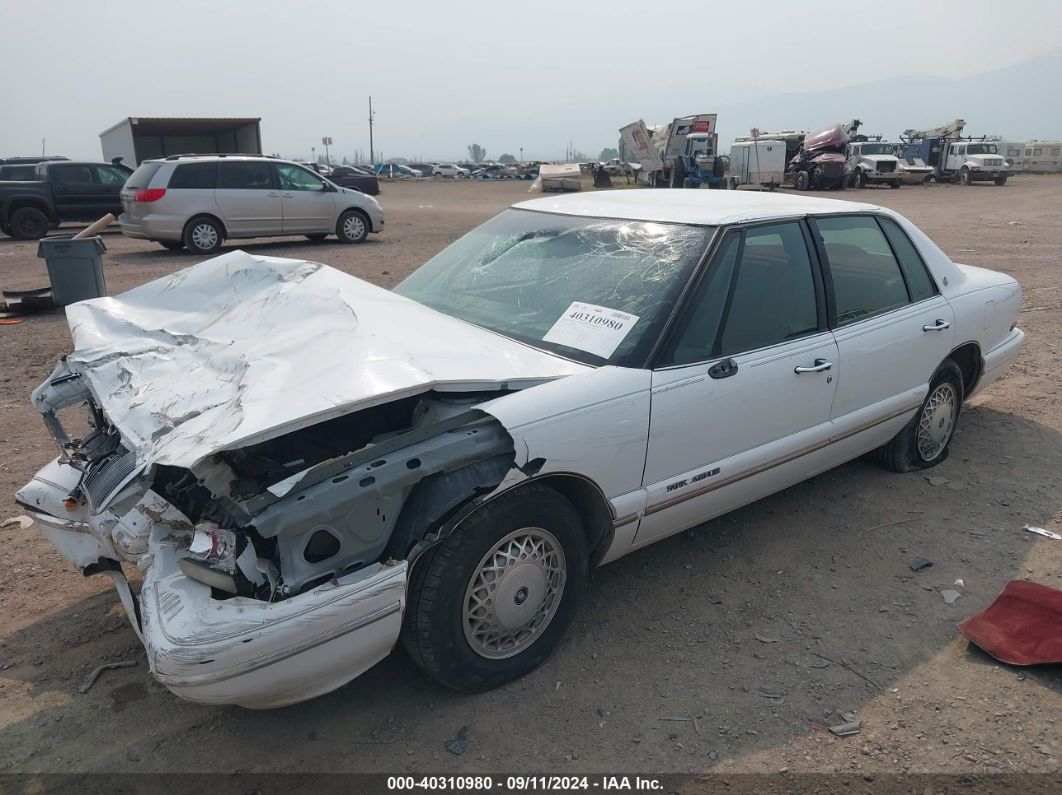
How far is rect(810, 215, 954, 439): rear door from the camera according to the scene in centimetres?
369

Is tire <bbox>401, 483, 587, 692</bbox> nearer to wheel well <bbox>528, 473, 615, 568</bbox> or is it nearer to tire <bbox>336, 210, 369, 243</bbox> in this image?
wheel well <bbox>528, 473, 615, 568</bbox>

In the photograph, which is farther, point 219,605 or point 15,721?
point 15,721

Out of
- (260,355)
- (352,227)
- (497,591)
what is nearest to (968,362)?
(497,591)

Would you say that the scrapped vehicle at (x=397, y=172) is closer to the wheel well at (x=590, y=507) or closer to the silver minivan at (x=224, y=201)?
the silver minivan at (x=224, y=201)

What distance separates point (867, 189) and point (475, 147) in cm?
13227

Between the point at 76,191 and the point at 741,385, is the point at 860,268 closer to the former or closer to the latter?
the point at 741,385

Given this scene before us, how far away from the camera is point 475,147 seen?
156m

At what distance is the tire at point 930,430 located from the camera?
4.36 m

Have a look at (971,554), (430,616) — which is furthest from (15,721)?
(971,554)

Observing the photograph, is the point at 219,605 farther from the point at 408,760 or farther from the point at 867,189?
the point at 867,189

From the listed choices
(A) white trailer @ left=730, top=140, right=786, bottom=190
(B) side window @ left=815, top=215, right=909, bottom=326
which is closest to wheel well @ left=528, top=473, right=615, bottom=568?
(B) side window @ left=815, top=215, right=909, bottom=326

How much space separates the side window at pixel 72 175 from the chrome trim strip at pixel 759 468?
57.6 feet

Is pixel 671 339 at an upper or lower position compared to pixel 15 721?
upper

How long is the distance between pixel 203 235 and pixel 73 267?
198 inches
